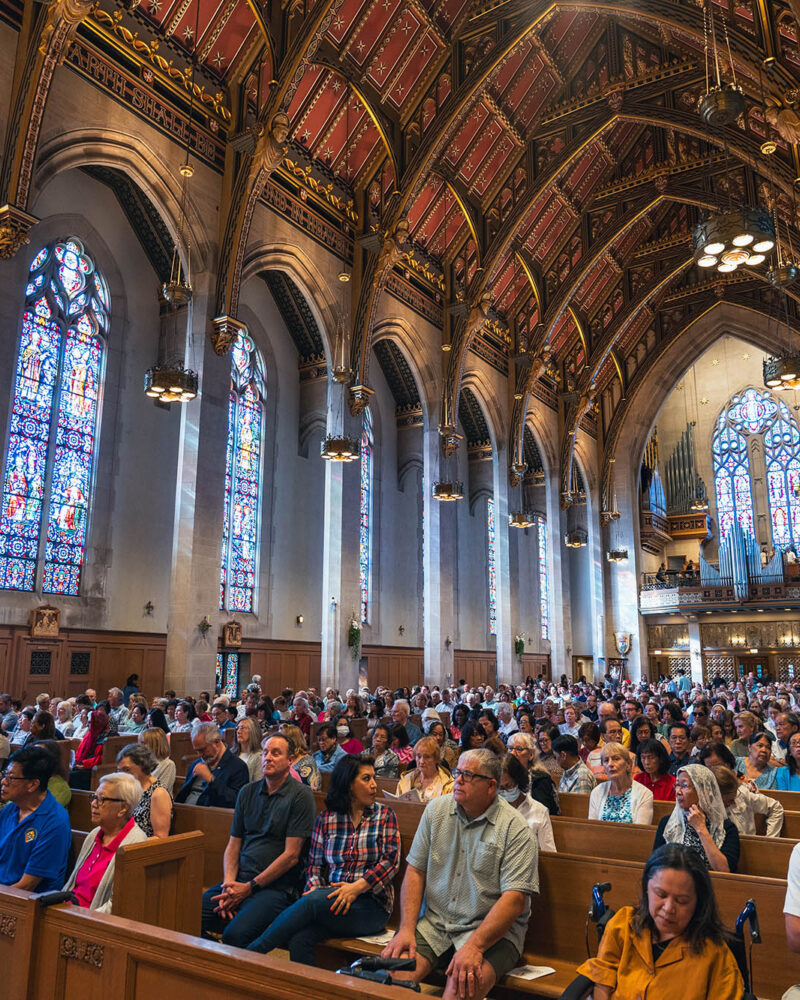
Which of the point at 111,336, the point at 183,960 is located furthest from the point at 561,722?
the point at 111,336

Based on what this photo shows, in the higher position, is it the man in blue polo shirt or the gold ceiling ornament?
the gold ceiling ornament

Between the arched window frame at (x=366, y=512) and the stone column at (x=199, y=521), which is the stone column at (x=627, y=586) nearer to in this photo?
the arched window frame at (x=366, y=512)

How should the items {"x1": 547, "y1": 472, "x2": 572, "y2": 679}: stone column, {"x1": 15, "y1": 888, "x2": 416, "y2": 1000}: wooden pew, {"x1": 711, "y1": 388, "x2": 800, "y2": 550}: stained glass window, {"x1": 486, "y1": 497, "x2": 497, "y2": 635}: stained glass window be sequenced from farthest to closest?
{"x1": 711, "y1": 388, "x2": 800, "y2": 550}: stained glass window → {"x1": 486, "y1": 497, "x2": 497, "y2": 635}: stained glass window → {"x1": 547, "y1": 472, "x2": 572, "y2": 679}: stone column → {"x1": 15, "y1": 888, "x2": 416, "y2": 1000}: wooden pew

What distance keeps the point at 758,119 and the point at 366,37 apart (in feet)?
27.3

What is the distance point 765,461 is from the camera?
95.7 ft

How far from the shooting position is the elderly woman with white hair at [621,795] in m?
4.37

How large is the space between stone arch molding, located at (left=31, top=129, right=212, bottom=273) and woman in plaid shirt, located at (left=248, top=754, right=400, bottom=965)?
30.7 ft

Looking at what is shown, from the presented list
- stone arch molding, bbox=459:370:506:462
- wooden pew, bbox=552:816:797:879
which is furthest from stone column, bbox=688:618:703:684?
wooden pew, bbox=552:816:797:879

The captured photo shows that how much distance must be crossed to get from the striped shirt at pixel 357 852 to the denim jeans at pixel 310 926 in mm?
120

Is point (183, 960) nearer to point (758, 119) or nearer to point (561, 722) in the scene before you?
point (561, 722)

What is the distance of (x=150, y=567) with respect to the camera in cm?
1445

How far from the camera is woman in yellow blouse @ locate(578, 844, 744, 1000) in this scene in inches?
84.5

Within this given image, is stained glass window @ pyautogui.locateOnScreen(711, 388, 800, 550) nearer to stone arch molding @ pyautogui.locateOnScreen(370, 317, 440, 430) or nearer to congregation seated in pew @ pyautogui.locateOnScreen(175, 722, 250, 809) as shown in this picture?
stone arch molding @ pyautogui.locateOnScreen(370, 317, 440, 430)

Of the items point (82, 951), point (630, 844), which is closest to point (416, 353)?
point (630, 844)
